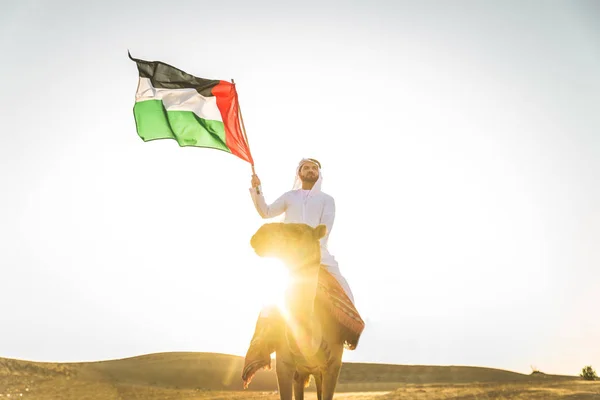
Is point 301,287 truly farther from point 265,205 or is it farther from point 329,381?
point 265,205

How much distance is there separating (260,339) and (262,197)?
5.70 feet

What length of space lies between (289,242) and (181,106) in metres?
5.00

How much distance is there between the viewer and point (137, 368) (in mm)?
34375

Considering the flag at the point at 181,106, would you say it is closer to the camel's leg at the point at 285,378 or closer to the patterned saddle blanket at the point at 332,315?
the patterned saddle blanket at the point at 332,315

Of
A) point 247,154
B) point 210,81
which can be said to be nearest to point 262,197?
point 247,154

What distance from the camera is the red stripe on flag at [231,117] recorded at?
294 inches

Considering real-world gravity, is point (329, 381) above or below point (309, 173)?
below

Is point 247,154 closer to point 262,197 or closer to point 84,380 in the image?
point 262,197

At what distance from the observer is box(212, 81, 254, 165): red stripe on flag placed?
24.5ft

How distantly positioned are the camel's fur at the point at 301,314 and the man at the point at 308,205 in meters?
0.80

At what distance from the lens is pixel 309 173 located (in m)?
6.33

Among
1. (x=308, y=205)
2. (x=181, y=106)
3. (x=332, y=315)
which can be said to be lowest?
(x=332, y=315)

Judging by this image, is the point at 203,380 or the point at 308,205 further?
the point at 203,380

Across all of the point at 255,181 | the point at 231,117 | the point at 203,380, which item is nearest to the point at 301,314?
the point at 255,181
